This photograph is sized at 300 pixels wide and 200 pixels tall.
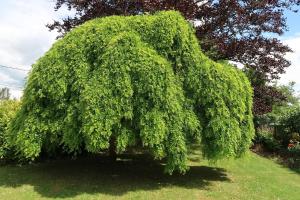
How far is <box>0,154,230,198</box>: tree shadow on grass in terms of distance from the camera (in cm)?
957

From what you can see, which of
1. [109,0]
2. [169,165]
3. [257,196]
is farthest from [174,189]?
[109,0]

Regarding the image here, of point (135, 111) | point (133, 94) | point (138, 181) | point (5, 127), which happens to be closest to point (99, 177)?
point (138, 181)

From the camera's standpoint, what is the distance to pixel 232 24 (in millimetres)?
13977

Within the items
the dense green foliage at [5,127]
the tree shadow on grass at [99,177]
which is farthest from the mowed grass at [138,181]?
the dense green foliage at [5,127]

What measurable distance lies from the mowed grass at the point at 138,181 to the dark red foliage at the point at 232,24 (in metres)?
3.19

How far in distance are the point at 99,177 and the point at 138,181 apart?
41.4 inches

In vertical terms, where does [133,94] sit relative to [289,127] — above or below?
above

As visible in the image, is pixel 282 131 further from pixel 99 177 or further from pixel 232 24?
pixel 99 177

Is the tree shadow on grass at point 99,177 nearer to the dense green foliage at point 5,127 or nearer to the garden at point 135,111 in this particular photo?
the garden at point 135,111

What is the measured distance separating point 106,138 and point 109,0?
6.10 m

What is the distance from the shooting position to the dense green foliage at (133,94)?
9102 mm

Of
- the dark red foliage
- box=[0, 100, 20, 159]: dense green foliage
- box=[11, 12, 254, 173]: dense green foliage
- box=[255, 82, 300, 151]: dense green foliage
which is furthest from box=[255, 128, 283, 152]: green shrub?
box=[0, 100, 20, 159]: dense green foliage

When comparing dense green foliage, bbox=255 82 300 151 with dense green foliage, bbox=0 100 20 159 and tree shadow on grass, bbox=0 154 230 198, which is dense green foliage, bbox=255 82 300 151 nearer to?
tree shadow on grass, bbox=0 154 230 198

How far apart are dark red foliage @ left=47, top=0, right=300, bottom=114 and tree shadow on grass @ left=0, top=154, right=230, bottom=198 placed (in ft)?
13.4
